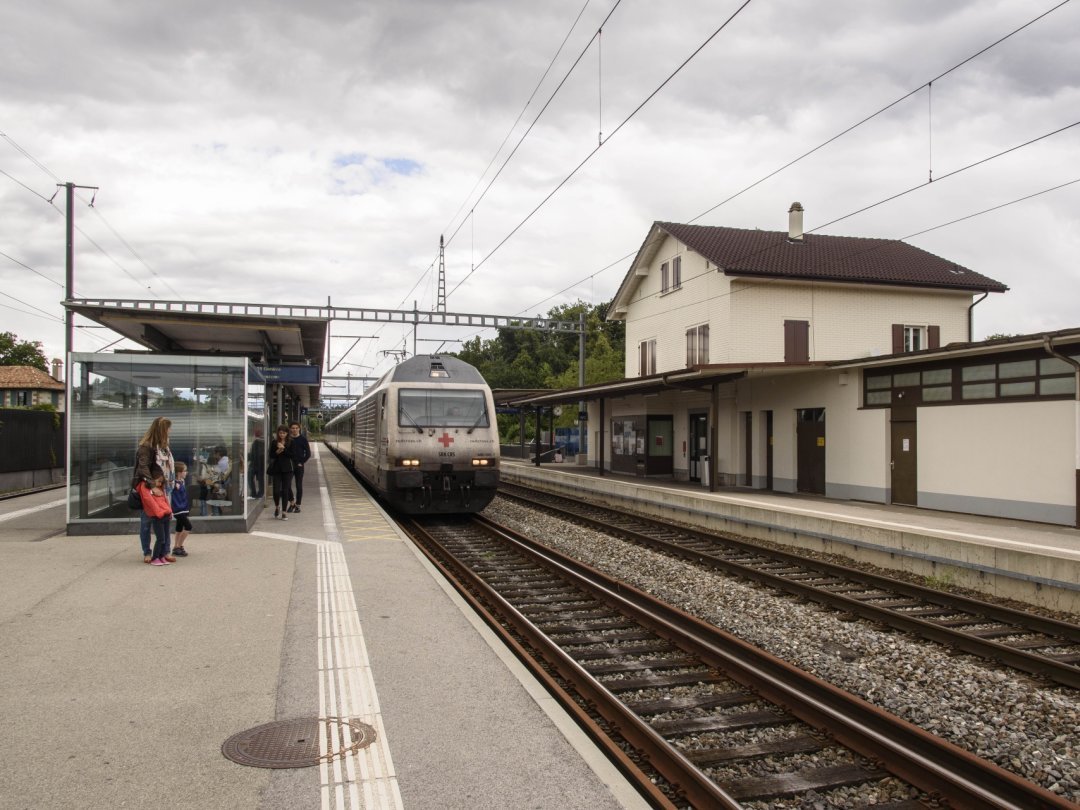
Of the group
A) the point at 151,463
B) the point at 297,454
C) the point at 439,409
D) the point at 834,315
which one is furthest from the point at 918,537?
the point at 834,315

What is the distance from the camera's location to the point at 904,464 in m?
16.5

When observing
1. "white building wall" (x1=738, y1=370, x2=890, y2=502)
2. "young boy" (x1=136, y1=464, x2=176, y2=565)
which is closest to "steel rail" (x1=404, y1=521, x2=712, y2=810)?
"young boy" (x1=136, y1=464, x2=176, y2=565)

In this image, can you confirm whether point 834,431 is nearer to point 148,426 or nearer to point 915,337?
point 915,337

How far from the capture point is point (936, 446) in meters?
15.6

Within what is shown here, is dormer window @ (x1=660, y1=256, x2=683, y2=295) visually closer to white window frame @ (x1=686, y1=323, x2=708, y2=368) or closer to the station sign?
white window frame @ (x1=686, y1=323, x2=708, y2=368)

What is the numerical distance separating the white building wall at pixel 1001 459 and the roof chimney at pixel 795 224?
12.7 m

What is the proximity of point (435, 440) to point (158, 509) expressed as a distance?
6.40 m

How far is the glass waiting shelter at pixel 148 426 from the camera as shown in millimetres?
11062

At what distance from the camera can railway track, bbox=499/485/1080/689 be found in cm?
694

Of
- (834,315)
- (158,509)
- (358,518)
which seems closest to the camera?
(158,509)

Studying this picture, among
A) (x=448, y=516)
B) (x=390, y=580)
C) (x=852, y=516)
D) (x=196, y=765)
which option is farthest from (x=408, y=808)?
(x=448, y=516)

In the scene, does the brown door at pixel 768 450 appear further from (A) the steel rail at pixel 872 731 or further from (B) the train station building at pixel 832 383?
(A) the steel rail at pixel 872 731

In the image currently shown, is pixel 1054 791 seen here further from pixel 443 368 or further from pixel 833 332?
pixel 833 332

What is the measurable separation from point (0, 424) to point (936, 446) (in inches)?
819
